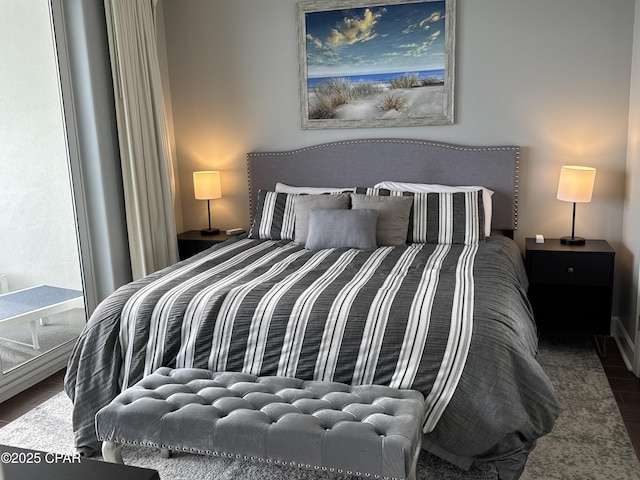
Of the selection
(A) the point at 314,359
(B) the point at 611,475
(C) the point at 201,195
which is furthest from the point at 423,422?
(C) the point at 201,195

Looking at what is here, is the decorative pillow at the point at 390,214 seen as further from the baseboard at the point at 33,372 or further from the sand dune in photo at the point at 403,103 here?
the baseboard at the point at 33,372

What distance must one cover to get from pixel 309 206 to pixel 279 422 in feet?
6.83

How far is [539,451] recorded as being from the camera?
2445 mm

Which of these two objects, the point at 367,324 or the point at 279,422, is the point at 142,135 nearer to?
the point at 367,324

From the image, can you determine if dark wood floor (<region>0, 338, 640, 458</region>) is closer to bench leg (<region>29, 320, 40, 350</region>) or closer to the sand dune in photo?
bench leg (<region>29, 320, 40, 350</region>)

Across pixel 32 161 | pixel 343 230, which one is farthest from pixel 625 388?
pixel 32 161

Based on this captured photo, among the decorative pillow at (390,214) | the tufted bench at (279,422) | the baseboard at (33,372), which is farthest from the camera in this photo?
the decorative pillow at (390,214)

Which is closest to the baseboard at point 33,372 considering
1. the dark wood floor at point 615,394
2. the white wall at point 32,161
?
the dark wood floor at point 615,394

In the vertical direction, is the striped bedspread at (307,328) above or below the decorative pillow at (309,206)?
below

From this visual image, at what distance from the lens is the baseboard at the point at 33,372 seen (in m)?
3.15

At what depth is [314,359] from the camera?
229cm

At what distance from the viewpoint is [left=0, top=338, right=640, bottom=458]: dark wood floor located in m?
2.72

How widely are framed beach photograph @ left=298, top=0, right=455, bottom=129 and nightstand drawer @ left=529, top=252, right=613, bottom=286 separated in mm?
1183

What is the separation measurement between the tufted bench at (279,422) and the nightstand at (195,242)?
2.14 meters
